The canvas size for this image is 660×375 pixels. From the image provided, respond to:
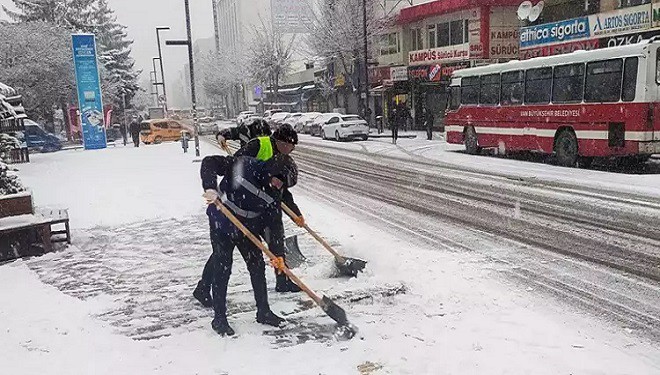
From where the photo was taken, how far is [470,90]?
63.8ft

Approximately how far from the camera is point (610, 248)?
22.7ft

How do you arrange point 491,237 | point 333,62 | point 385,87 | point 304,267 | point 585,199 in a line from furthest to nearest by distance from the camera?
1. point 333,62
2. point 385,87
3. point 585,199
4. point 491,237
5. point 304,267

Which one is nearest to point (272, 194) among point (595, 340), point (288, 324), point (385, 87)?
point (288, 324)

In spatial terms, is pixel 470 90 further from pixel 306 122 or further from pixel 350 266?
pixel 306 122

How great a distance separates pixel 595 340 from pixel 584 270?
75.3 inches

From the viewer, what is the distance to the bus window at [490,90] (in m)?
17.9

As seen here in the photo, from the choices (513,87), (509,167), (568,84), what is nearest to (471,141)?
(513,87)

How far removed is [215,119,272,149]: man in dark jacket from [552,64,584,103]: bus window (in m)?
11.6

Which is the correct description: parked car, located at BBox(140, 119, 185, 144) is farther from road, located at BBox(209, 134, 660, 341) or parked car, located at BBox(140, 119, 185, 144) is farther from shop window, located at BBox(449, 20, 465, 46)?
road, located at BBox(209, 134, 660, 341)

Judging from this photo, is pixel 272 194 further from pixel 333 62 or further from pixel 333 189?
pixel 333 62

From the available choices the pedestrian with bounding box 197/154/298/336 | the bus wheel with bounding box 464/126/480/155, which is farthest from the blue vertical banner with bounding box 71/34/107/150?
the pedestrian with bounding box 197/154/298/336

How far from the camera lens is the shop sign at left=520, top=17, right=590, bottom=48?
2258 centimetres

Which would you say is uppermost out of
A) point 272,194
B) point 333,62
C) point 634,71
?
point 333,62

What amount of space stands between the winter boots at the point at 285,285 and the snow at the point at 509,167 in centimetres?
A: 807
